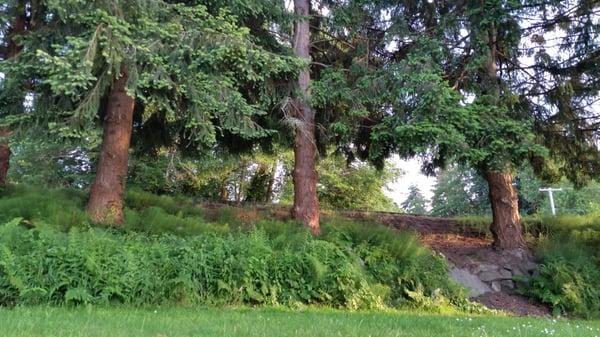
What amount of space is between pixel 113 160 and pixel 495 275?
7613 mm

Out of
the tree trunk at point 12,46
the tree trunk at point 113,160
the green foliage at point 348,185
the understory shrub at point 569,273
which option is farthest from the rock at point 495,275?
the green foliage at point 348,185

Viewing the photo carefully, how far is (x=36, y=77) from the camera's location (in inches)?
301

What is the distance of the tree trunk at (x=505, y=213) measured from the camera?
1080 cm

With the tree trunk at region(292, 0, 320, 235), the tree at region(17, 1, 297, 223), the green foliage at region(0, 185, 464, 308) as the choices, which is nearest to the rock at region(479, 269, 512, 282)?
the green foliage at region(0, 185, 464, 308)

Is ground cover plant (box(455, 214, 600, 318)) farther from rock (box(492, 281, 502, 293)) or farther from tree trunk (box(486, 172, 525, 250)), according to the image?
tree trunk (box(486, 172, 525, 250))

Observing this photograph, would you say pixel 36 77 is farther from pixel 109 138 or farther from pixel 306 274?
pixel 306 274

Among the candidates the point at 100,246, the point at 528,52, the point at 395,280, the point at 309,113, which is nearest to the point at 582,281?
the point at 395,280

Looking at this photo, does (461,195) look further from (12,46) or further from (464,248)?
(12,46)

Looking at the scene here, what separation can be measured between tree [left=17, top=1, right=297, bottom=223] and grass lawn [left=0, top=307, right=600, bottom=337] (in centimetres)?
261

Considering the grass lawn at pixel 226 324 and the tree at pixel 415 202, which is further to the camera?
the tree at pixel 415 202

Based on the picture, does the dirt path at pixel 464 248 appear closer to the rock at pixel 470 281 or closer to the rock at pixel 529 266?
the rock at pixel 470 281

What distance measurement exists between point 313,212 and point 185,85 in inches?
165

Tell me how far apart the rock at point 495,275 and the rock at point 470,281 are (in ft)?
0.57

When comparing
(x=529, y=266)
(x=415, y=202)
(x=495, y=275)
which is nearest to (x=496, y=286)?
(x=495, y=275)
